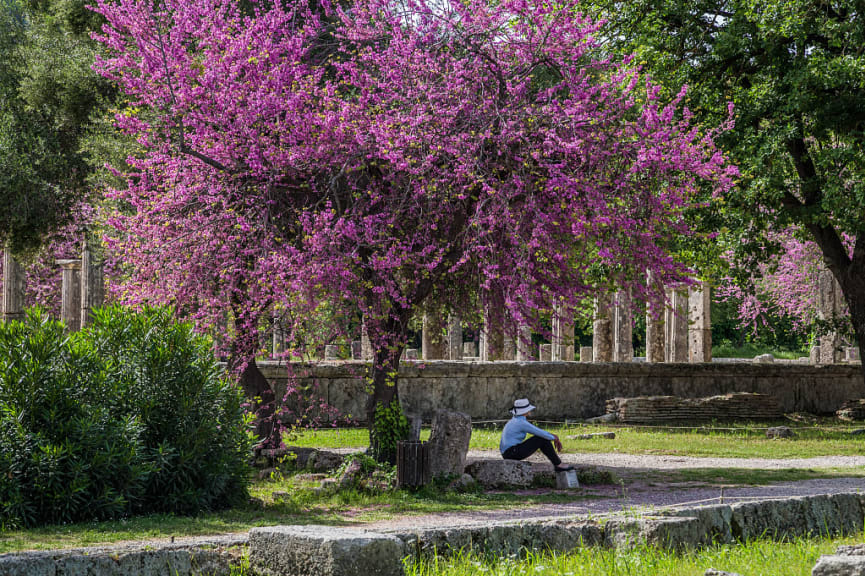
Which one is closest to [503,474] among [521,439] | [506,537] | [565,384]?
[521,439]

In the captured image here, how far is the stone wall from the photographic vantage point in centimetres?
2061

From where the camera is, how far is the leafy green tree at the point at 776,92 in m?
16.7

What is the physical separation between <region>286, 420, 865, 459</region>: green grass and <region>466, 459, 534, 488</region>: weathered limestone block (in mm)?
3693

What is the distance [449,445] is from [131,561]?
261 inches

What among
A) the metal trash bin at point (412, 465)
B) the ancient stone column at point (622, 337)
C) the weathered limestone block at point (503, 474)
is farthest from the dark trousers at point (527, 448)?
the ancient stone column at point (622, 337)

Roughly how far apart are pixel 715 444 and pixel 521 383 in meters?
5.66

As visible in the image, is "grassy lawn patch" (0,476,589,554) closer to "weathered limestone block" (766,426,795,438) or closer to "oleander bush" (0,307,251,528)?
"oleander bush" (0,307,251,528)

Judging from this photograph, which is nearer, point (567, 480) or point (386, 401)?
point (567, 480)

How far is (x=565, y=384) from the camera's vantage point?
22.4 metres

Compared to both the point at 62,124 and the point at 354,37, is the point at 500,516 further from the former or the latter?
the point at 62,124

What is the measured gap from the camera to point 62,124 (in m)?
22.9

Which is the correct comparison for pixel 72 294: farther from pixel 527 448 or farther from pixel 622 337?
pixel 527 448

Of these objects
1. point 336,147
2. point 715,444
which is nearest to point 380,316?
point 336,147

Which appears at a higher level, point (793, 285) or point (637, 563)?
point (793, 285)
